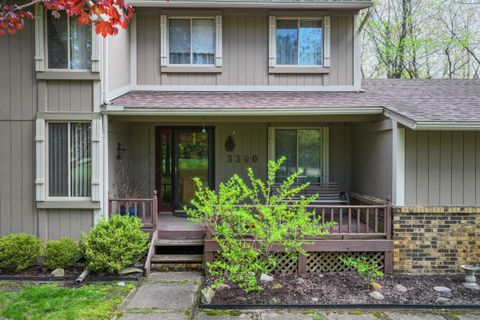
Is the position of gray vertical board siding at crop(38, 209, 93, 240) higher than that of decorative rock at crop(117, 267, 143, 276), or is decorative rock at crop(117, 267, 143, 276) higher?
gray vertical board siding at crop(38, 209, 93, 240)

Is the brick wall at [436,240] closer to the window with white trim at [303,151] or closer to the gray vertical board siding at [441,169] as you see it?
the gray vertical board siding at [441,169]

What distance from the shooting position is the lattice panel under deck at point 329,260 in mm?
6637

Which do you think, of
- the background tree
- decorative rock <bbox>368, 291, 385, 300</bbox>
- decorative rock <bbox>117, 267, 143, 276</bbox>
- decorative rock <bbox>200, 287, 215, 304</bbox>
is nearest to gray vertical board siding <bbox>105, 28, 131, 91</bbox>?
decorative rock <bbox>117, 267, 143, 276</bbox>

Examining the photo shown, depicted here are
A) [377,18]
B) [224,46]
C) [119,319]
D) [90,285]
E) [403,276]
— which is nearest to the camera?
[119,319]

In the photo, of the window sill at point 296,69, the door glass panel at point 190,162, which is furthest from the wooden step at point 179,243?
the window sill at point 296,69

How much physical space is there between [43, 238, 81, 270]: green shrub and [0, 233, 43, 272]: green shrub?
0.67ft

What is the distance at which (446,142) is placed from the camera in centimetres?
654

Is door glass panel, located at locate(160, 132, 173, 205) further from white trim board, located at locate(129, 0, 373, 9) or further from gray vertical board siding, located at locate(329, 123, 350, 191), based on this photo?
gray vertical board siding, located at locate(329, 123, 350, 191)

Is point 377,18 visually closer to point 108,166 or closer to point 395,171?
point 395,171

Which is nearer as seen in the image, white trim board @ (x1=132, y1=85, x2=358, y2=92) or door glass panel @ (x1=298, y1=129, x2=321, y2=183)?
white trim board @ (x1=132, y1=85, x2=358, y2=92)

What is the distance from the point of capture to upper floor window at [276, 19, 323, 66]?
8.59 meters

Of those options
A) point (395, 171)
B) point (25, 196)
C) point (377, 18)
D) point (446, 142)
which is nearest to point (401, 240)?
point (395, 171)

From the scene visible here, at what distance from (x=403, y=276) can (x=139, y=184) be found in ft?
19.8

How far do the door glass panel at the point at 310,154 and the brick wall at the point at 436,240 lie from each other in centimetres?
267
